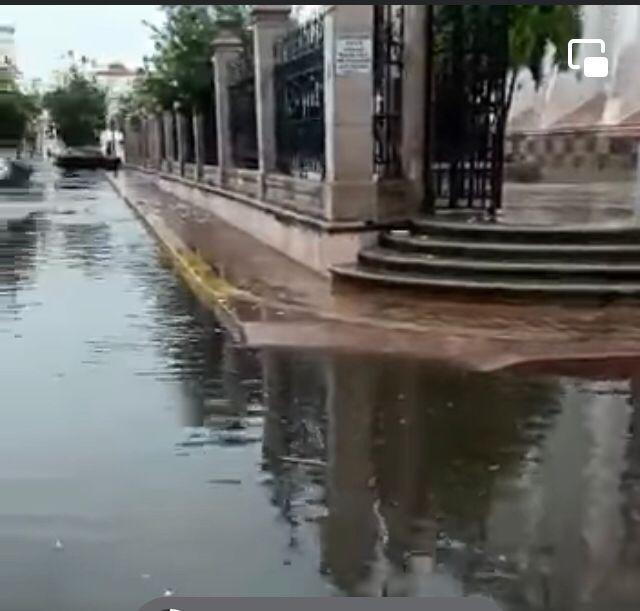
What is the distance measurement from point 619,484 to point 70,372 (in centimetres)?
374

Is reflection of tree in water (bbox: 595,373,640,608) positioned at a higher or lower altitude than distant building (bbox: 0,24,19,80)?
lower

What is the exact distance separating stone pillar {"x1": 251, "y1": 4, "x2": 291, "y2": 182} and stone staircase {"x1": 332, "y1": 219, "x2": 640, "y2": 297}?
4867 mm

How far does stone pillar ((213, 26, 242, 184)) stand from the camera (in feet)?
60.7

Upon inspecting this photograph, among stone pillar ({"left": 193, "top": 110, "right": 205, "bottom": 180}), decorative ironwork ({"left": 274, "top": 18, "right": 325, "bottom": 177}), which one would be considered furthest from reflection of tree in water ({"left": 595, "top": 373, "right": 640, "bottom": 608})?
stone pillar ({"left": 193, "top": 110, "right": 205, "bottom": 180})

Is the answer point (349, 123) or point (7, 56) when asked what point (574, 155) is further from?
point (7, 56)

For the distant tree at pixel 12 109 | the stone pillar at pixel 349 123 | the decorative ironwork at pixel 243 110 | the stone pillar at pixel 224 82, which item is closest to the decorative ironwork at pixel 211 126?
the stone pillar at pixel 224 82

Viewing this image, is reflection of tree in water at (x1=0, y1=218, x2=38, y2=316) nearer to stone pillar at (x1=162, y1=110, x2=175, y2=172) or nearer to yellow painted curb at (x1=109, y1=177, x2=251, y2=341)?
yellow painted curb at (x1=109, y1=177, x2=251, y2=341)

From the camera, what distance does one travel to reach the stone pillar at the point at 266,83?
14219 mm

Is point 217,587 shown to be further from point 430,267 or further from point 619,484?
point 430,267

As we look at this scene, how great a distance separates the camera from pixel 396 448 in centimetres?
484

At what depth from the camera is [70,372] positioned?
21.8 feet

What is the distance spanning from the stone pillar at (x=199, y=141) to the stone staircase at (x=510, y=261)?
13.2 m

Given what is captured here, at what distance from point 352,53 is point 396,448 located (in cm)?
645

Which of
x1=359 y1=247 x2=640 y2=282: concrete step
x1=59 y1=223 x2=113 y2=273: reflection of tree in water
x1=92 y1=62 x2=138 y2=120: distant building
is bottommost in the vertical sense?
x1=59 y1=223 x2=113 y2=273: reflection of tree in water
